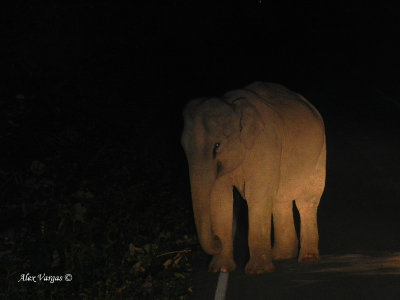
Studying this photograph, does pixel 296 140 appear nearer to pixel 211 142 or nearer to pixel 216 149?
pixel 216 149

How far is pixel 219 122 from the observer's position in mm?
10000

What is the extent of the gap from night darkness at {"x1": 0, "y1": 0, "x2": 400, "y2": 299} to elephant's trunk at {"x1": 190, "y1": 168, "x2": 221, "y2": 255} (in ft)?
1.45

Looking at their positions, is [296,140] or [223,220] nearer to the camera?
[223,220]

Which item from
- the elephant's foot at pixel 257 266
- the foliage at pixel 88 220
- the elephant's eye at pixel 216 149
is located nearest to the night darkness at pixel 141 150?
the foliage at pixel 88 220

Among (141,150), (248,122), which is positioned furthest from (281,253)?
(141,150)

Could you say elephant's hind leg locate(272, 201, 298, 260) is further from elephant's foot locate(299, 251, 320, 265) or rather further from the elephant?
elephant's foot locate(299, 251, 320, 265)

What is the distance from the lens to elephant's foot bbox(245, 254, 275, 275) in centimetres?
1048

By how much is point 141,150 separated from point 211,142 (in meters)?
10.0

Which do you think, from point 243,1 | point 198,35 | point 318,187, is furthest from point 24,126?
point 243,1

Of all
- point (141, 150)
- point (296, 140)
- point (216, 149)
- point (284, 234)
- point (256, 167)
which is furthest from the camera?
point (141, 150)

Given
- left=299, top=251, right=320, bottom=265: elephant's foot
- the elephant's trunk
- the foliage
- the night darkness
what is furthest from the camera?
left=299, top=251, right=320, bottom=265: elephant's foot

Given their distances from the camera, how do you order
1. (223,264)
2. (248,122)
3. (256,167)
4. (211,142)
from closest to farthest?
(211,142) → (248,122) → (256,167) → (223,264)

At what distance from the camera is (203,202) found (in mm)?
10016

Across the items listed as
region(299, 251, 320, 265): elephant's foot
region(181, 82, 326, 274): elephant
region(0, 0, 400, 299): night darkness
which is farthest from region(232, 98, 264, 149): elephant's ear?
region(299, 251, 320, 265): elephant's foot
